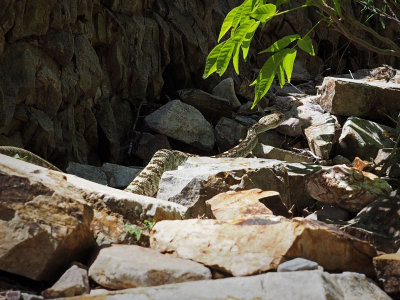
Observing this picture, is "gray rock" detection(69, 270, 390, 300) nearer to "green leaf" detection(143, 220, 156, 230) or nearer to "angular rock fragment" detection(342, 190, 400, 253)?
"green leaf" detection(143, 220, 156, 230)

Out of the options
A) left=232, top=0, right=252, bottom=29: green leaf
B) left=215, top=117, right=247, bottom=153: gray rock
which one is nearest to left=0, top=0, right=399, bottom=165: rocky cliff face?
left=215, top=117, right=247, bottom=153: gray rock

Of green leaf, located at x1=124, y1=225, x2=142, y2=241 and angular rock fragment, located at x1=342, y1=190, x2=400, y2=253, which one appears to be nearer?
green leaf, located at x1=124, y1=225, x2=142, y2=241

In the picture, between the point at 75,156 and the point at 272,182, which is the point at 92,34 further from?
the point at 272,182

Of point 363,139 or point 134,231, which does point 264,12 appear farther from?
point 363,139

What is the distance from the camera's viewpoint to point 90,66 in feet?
23.7

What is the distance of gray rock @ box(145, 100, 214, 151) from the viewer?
8.40m

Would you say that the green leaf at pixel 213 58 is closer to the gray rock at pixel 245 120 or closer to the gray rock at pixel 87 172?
the gray rock at pixel 87 172

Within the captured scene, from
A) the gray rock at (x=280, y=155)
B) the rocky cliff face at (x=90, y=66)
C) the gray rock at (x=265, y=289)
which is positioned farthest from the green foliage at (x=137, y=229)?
the gray rock at (x=280, y=155)

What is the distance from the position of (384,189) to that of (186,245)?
119 inches

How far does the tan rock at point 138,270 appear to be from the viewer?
2275mm

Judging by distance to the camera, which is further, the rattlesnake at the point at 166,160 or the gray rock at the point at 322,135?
the gray rock at the point at 322,135

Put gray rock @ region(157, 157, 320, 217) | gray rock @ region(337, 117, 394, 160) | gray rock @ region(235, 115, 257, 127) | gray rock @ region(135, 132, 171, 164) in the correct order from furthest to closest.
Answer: gray rock @ region(235, 115, 257, 127) → gray rock @ region(135, 132, 171, 164) → gray rock @ region(337, 117, 394, 160) → gray rock @ region(157, 157, 320, 217)

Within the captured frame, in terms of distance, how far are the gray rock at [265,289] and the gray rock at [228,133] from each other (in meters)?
6.71

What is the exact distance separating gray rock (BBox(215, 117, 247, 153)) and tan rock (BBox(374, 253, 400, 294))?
6508mm
